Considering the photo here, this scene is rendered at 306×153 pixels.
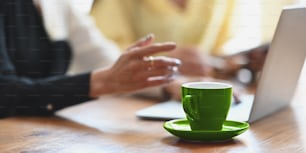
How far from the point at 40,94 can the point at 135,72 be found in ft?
0.66

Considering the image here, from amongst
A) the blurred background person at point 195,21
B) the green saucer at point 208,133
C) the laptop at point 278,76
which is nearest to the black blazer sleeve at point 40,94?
the laptop at point 278,76

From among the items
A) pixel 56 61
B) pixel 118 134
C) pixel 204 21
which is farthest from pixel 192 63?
pixel 118 134

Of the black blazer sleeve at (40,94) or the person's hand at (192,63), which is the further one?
the person's hand at (192,63)

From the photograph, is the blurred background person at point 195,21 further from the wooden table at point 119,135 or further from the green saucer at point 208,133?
the green saucer at point 208,133

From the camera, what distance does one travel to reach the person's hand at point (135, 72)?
40.0 inches

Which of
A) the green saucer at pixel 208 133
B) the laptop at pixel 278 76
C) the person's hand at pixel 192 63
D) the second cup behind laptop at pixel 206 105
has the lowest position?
the green saucer at pixel 208 133

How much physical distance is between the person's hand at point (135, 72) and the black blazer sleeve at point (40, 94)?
3 cm

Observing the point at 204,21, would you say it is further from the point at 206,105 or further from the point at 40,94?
the point at 206,105

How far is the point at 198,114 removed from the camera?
2.55 ft

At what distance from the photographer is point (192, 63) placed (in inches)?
59.7

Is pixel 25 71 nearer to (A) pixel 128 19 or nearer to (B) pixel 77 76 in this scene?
(B) pixel 77 76

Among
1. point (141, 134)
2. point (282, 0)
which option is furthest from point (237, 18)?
point (141, 134)

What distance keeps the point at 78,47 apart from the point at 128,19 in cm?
44

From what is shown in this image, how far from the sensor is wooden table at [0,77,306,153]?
748 mm
